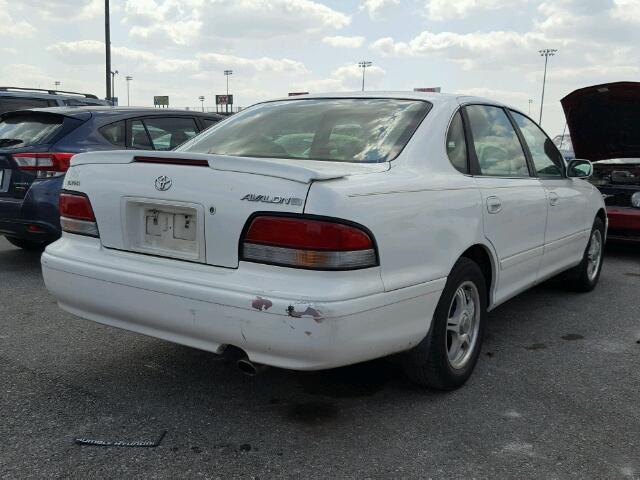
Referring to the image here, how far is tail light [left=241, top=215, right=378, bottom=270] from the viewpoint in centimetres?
234

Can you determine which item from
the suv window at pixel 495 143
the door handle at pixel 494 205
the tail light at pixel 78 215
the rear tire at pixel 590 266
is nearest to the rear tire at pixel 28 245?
the tail light at pixel 78 215

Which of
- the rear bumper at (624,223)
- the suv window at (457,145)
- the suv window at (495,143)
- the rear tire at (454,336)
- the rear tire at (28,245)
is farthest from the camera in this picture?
the rear bumper at (624,223)

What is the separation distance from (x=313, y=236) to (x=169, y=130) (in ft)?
14.8

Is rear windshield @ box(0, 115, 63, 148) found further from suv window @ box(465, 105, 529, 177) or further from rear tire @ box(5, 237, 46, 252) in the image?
suv window @ box(465, 105, 529, 177)

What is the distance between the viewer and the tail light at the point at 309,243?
2.34m

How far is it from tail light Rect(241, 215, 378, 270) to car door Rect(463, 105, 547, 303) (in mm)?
1069

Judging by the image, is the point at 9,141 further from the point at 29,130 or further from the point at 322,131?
the point at 322,131

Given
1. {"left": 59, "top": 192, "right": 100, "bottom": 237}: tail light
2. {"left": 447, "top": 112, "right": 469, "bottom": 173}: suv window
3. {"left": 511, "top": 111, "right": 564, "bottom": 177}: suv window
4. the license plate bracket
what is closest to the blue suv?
{"left": 59, "top": 192, "right": 100, "bottom": 237}: tail light

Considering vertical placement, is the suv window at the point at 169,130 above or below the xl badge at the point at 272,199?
above

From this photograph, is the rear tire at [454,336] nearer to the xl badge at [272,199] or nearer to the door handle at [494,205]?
the door handle at [494,205]

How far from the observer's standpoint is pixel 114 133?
5859 mm

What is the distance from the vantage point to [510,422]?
2826 mm

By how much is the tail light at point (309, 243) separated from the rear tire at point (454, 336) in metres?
0.65

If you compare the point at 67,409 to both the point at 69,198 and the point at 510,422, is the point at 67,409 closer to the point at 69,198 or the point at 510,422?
the point at 69,198
